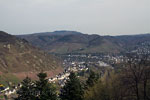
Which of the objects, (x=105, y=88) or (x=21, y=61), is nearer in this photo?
(x=105, y=88)

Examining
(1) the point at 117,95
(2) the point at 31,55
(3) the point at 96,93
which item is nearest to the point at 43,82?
(3) the point at 96,93

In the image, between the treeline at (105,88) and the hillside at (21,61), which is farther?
the hillside at (21,61)

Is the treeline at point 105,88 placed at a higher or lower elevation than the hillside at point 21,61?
higher

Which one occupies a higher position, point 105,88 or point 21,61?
point 105,88

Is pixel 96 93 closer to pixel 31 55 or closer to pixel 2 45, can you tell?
pixel 31 55
